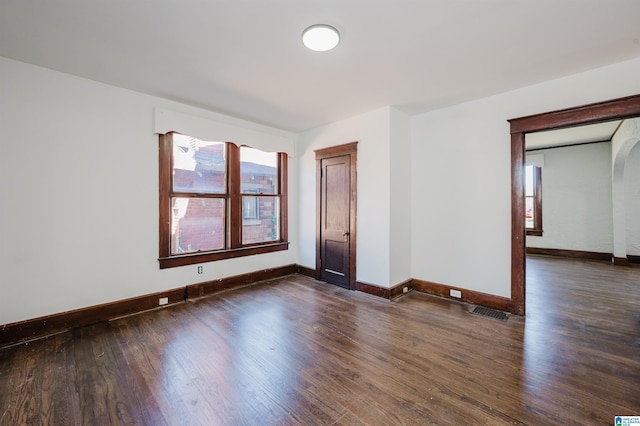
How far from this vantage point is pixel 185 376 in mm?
2062

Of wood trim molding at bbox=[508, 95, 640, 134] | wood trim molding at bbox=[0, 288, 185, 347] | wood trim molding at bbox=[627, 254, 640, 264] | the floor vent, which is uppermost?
wood trim molding at bbox=[508, 95, 640, 134]

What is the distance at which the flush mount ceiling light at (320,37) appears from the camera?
203 centimetres

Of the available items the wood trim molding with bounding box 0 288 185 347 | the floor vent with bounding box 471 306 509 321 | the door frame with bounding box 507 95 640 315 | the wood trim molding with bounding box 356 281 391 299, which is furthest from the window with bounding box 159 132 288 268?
the door frame with bounding box 507 95 640 315

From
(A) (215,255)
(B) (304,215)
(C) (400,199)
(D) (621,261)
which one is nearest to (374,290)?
(C) (400,199)

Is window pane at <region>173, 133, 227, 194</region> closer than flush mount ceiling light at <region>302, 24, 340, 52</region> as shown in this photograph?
No

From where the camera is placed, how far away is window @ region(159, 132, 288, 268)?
11.8 feet

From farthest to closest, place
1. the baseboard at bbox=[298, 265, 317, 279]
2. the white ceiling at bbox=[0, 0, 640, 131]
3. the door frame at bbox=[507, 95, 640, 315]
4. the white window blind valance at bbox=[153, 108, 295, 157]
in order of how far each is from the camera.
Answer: the baseboard at bbox=[298, 265, 317, 279] < the white window blind valance at bbox=[153, 108, 295, 157] < the door frame at bbox=[507, 95, 640, 315] < the white ceiling at bbox=[0, 0, 640, 131]

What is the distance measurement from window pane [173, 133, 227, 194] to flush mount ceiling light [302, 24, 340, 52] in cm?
240

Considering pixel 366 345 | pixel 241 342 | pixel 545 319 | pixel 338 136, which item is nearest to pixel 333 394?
pixel 366 345

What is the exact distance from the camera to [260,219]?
4.69 meters

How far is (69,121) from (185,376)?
2.90m

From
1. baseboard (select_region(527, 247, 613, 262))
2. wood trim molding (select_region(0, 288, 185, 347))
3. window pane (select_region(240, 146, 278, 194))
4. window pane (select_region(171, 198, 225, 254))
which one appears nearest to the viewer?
wood trim molding (select_region(0, 288, 185, 347))

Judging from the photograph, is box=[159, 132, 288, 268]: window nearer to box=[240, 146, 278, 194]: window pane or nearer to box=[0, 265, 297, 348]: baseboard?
box=[240, 146, 278, 194]: window pane

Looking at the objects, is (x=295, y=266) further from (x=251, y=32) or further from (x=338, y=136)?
(x=251, y=32)
